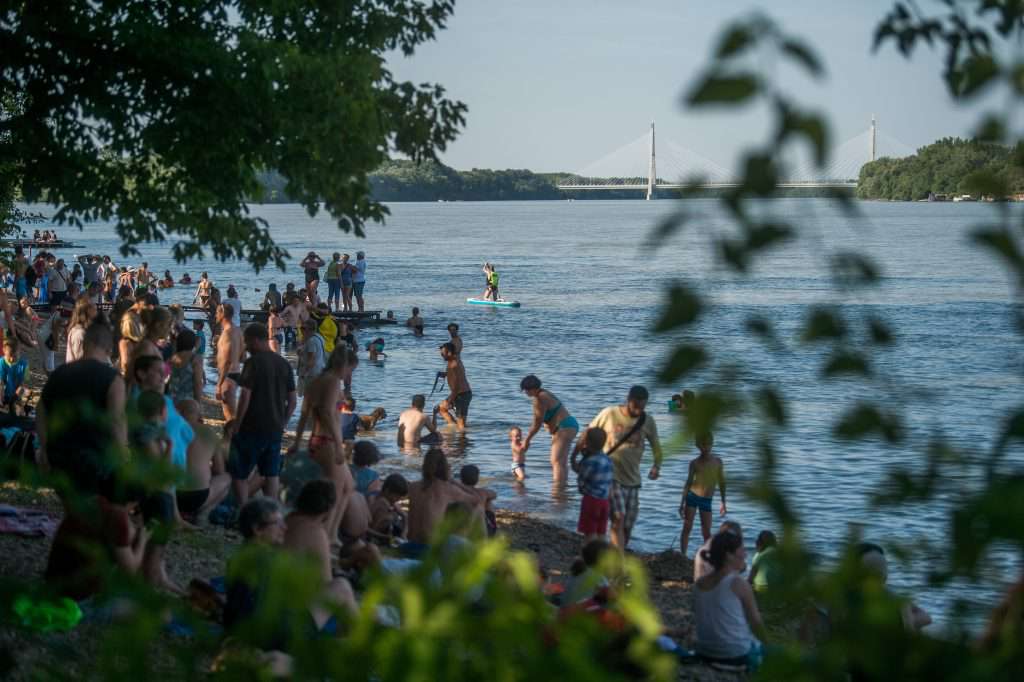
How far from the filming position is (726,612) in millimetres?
8445

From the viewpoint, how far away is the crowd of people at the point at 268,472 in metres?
3.58

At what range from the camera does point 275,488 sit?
10867 millimetres

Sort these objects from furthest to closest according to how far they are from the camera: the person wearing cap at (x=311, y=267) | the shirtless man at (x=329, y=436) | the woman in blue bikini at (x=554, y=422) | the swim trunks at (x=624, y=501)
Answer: the person wearing cap at (x=311, y=267), the woman in blue bikini at (x=554, y=422), the swim trunks at (x=624, y=501), the shirtless man at (x=329, y=436)

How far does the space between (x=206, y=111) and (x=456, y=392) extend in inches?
506

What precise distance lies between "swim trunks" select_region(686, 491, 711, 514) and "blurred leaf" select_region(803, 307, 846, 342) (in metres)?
11.2

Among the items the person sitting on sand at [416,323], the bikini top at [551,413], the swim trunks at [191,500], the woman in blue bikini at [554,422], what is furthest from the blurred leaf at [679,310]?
the person sitting on sand at [416,323]

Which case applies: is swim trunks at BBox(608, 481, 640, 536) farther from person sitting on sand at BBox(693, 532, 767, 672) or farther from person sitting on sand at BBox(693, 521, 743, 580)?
person sitting on sand at BBox(693, 532, 767, 672)

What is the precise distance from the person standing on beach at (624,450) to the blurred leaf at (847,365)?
9.44 meters

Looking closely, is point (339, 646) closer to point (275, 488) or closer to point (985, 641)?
point (985, 641)

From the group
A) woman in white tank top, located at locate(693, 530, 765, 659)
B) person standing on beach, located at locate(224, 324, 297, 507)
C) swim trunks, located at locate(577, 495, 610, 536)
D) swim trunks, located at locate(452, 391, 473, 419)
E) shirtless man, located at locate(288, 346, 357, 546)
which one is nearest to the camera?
woman in white tank top, located at locate(693, 530, 765, 659)

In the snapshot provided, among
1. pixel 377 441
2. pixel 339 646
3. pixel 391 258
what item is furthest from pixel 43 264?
pixel 391 258

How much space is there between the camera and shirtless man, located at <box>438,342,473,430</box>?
69.1 feet

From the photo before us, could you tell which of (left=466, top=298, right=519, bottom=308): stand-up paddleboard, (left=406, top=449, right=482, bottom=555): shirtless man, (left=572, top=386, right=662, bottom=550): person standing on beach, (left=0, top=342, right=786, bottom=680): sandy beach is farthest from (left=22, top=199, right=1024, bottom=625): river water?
(left=406, top=449, right=482, bottom=555): shirtless man

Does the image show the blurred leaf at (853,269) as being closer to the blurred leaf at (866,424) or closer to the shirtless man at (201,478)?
the blurred leaf at (866,424)
